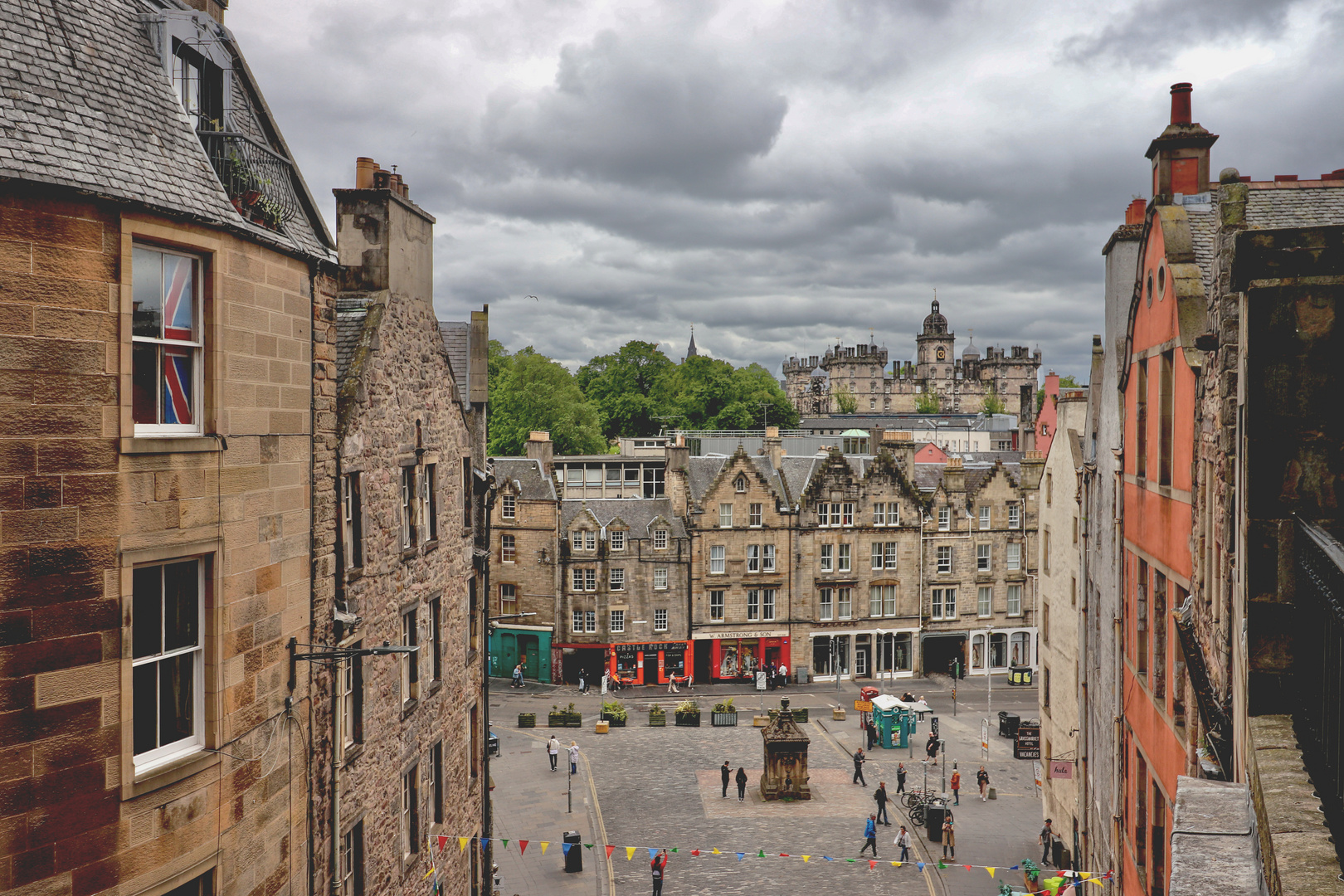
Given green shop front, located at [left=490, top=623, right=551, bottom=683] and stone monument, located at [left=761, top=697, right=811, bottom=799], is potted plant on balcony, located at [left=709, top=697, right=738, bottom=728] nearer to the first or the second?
stone monument, located at [left=761, top=697, right=811, bottom=799]

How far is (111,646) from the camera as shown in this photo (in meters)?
7.80

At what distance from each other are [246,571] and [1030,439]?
66.3 meters

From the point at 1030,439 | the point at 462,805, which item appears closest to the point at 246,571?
the point at 462,805

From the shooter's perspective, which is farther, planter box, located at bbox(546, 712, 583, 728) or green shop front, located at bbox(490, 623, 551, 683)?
green shop front, located at bbox(490, 623, 551, 683)

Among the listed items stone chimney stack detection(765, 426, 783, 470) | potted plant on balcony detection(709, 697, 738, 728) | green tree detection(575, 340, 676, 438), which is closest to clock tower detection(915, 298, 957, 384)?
green tree detection(575, 340, 676, 438)

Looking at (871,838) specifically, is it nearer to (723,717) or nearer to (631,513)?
(723,717)

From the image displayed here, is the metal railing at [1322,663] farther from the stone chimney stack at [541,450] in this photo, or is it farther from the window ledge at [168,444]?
the stone chimney stack at [541,450]

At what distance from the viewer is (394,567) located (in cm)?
1527

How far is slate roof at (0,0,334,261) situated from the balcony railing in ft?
1.39

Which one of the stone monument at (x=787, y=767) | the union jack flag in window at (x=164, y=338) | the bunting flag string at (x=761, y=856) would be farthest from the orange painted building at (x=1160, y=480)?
the stone monument at (x=787, y=767)

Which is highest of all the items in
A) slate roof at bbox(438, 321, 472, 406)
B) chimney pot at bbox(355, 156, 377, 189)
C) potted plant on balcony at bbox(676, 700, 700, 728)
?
chimney pot at bbox(355, 156, 377, 189)

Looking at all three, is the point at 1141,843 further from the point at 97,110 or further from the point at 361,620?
the point at 97,110

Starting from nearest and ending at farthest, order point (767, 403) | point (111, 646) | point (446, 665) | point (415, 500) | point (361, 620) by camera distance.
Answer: point (111, 646) < point (361, 620) < point (415, 500) < point (446, 665) < point (767, 403)

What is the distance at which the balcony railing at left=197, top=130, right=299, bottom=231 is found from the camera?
9.83 m
